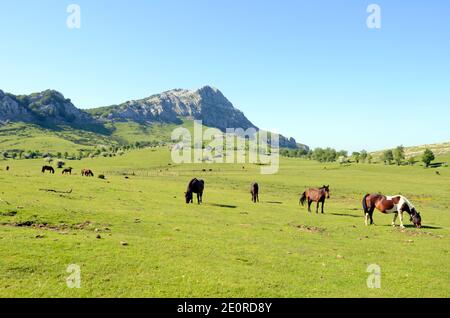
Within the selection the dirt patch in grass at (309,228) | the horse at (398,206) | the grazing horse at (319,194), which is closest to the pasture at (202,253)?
the dirt patch in grass at (309,228)

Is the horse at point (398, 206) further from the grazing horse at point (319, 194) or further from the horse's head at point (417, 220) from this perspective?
the grazing horse at point (319, 194)

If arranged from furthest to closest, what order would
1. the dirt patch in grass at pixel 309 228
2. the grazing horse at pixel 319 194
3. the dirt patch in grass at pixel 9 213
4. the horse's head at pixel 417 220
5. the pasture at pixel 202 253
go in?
the grazing horse at pixel 319 194 → the horse's head at pixel 417 220 → the dirt patch in grass at pixel 309 228 → the dirt patch in grass at pixel 9 213 → the pasture at pixel 202 253

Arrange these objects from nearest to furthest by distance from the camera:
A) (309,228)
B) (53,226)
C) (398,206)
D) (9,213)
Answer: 1. (53,226)
2. (9,213)
3. (309,228)
4. (398,206)

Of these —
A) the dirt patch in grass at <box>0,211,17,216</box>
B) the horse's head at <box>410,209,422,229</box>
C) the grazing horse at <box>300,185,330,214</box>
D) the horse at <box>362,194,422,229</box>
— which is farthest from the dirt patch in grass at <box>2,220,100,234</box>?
the horse's head at <box>410,209,422,229</box>

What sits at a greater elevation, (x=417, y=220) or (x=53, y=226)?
(x=53, y=226)

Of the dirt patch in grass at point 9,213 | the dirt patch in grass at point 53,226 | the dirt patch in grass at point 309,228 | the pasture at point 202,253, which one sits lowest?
the dirt patch in grass at point 309,228

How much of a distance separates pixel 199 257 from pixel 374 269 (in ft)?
31.4

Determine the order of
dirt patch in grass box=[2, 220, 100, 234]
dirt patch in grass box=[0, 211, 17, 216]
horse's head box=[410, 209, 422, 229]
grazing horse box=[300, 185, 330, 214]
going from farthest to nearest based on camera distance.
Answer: grazing horse box=[300, 185, 330, 214]
horse's head box=[410, 209, 422, 229]
dirt patch in grass box=[0, 211, 17, 216]
dirt patch in grass box=[2, 220, 100, 234]

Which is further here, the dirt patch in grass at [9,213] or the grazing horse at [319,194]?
the grazing horse at [319,194]

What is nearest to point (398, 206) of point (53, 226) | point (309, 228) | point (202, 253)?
point (309, 228)

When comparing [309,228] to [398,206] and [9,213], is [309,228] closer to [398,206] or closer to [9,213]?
[398,206]

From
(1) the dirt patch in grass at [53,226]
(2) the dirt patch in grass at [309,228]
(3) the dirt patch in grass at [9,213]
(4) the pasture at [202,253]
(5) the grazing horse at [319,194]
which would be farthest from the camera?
(5) the grazing horse at [319,194]

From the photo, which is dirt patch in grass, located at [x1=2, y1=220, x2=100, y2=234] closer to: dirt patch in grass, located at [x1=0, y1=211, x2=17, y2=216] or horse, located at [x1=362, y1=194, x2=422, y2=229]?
dirt patch in grass, located at [x1=0, y1=211, x2=17, y2=216]
